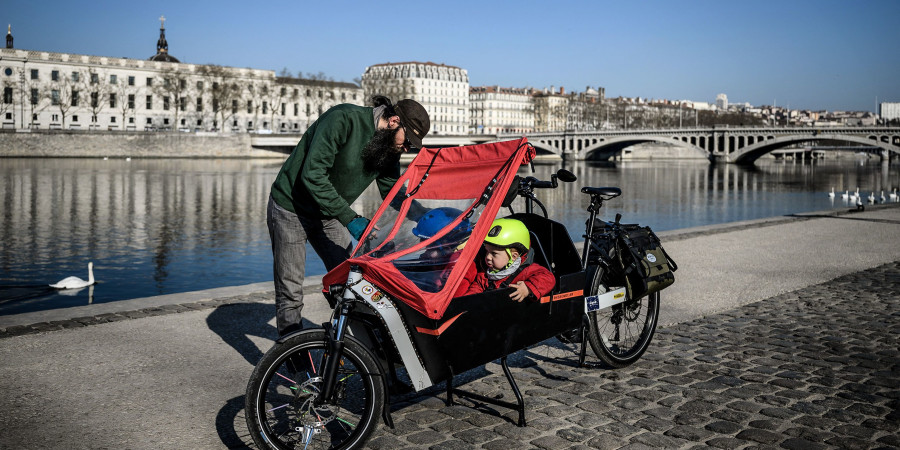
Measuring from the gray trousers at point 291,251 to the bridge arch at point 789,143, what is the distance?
70084 mm

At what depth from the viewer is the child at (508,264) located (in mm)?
3953

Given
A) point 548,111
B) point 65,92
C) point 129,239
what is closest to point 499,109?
point 548,111

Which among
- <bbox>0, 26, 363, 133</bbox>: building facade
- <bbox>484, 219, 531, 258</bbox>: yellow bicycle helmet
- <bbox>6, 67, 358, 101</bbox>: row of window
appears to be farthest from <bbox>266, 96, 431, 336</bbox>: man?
<bbox>6, 67, 358, 101</bbox>: row of window

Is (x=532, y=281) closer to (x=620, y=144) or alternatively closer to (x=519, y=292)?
(x=519, y=292)

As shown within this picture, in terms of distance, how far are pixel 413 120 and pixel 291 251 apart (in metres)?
0.97

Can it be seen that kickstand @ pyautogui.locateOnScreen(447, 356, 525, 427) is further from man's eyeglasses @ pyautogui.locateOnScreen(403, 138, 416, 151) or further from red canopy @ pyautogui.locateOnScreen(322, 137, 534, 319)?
man's eyeglasses @ pyautogui.locateOnScreen(403, 138, 416, 151)

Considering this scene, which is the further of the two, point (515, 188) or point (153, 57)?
point (153, 57)

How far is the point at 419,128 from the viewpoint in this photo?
403cm

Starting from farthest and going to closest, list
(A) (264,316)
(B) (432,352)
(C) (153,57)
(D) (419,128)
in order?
1. (C) (153,57)
2. (A) (264,316)
3. (D) (419,128)
4. (B) (432,352)

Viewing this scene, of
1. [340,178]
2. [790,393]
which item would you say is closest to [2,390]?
[340,178]

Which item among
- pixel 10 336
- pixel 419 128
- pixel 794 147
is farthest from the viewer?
pixel 794 147

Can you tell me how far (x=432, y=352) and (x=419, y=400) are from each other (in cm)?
93

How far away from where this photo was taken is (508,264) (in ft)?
13.1

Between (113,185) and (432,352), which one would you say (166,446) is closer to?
(432,352)
